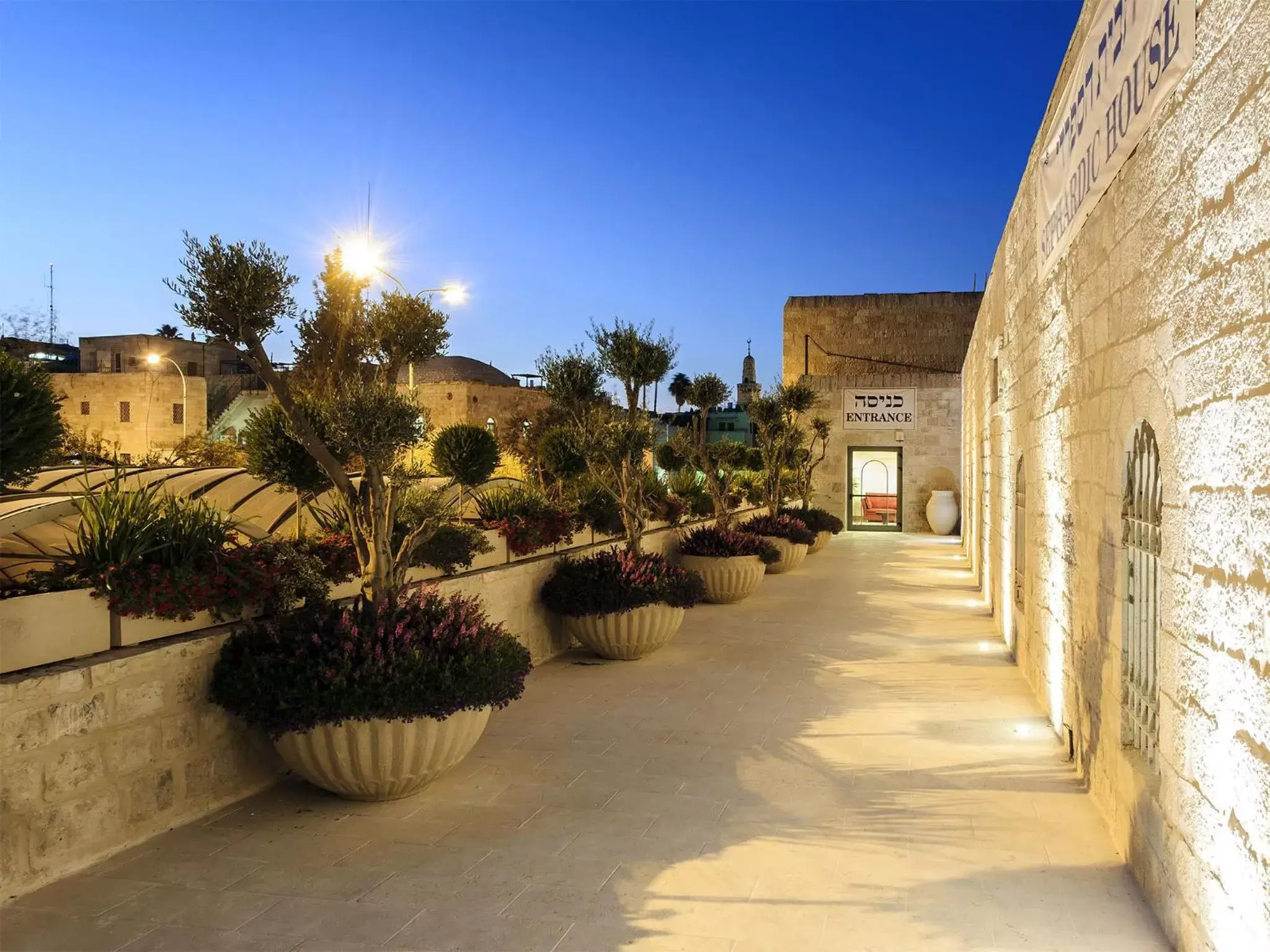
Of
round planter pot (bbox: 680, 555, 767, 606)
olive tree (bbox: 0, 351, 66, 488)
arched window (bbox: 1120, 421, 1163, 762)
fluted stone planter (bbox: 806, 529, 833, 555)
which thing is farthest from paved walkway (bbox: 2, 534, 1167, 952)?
fluted stone planter (bbox: 806, 529, 833, 555)

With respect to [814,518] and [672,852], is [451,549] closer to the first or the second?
[672,852]

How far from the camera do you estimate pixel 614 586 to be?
7.72 metres

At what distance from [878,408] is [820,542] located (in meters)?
6.08

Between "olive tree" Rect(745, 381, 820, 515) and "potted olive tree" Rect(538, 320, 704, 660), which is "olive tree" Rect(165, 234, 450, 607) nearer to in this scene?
"potted olive tree" Rect(538, 320, 704, 660)

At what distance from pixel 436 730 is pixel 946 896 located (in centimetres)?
233

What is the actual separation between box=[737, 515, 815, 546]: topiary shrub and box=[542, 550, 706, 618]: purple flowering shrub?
21.5ft

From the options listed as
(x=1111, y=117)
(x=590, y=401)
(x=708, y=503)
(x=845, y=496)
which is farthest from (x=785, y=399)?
(x=1111, y=117)

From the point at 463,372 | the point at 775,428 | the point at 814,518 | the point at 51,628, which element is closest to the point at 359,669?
the point at 51,628

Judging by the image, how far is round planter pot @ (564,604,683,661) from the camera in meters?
7.66

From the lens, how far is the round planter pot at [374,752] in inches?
167

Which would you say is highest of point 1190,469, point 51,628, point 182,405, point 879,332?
point 879,332

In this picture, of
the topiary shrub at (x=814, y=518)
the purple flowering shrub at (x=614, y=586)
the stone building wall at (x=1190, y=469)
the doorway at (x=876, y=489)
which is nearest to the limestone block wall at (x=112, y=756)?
the purple flowering shrub at (x=614, y=586)

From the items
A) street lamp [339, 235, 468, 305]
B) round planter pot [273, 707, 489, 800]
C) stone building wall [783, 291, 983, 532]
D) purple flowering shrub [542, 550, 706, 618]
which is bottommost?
round planter pot [273, 707, 489, 800]

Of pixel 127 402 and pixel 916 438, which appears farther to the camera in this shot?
pixel 127 402
